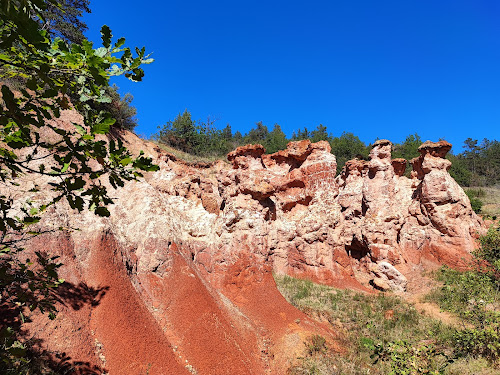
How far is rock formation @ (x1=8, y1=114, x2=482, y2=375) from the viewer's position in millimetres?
6324

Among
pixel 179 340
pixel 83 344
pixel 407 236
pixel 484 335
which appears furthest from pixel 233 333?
pixel 407 236

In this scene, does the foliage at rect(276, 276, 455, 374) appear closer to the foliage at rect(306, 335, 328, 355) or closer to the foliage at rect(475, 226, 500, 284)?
the foliage at rect(306, 335, 328, 355)

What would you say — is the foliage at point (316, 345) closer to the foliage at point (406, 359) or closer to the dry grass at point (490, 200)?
the foliage at point (406, 359)

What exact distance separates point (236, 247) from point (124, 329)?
6.19m

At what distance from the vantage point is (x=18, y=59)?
203 centimetres

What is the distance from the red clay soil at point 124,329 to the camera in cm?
565

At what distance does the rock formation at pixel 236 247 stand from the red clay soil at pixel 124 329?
2cm

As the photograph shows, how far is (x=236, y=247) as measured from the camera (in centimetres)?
1177

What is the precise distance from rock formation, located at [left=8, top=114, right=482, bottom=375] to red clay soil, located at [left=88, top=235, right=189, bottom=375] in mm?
23

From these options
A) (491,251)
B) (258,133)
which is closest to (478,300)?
(491,251)

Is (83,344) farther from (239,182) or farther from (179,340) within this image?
(239,182)

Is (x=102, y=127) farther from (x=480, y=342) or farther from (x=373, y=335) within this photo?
(x=373, y=335)

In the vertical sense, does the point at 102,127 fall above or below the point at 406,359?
above

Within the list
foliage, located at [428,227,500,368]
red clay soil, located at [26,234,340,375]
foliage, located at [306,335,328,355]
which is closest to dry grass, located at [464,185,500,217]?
foliage, located at [428,227,500,368]
